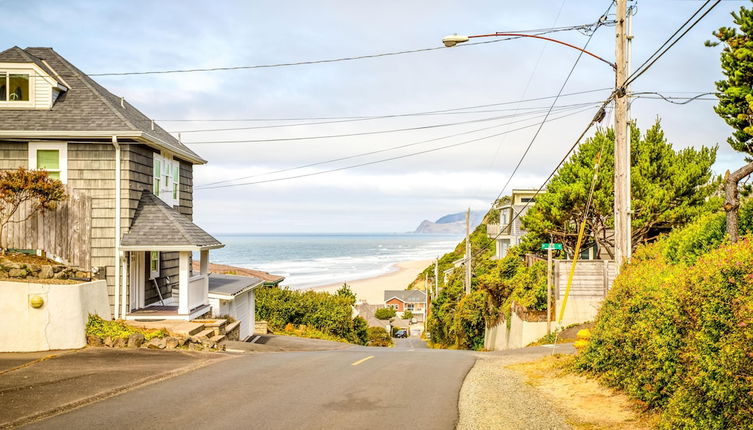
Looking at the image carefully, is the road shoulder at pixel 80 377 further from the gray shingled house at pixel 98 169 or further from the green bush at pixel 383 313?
the green bush at pixel 383 313

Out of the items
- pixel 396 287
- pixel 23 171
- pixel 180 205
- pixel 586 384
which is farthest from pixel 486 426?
pixel 396 287

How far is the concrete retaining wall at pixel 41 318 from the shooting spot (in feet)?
46.9

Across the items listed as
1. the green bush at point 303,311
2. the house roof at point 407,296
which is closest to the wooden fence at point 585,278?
the green bush at point 303,311

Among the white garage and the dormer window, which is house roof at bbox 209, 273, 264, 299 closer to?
the white garage

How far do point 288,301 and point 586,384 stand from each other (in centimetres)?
2763

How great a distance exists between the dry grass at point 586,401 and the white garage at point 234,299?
47.1 ft

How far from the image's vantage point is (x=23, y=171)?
1828 centimetres

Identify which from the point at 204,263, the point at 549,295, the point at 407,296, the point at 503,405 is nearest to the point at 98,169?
the point at 204,263

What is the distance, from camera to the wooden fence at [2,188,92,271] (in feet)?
64.1

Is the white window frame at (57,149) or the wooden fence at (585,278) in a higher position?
the white window frame at (57,149)

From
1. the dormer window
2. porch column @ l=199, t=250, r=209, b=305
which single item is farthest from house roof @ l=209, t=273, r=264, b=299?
the dormer window

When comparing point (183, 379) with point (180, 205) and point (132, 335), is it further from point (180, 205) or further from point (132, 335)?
point (180, 205)

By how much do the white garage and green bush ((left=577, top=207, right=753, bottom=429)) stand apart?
55.5ft

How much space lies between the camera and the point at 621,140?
1438cm
